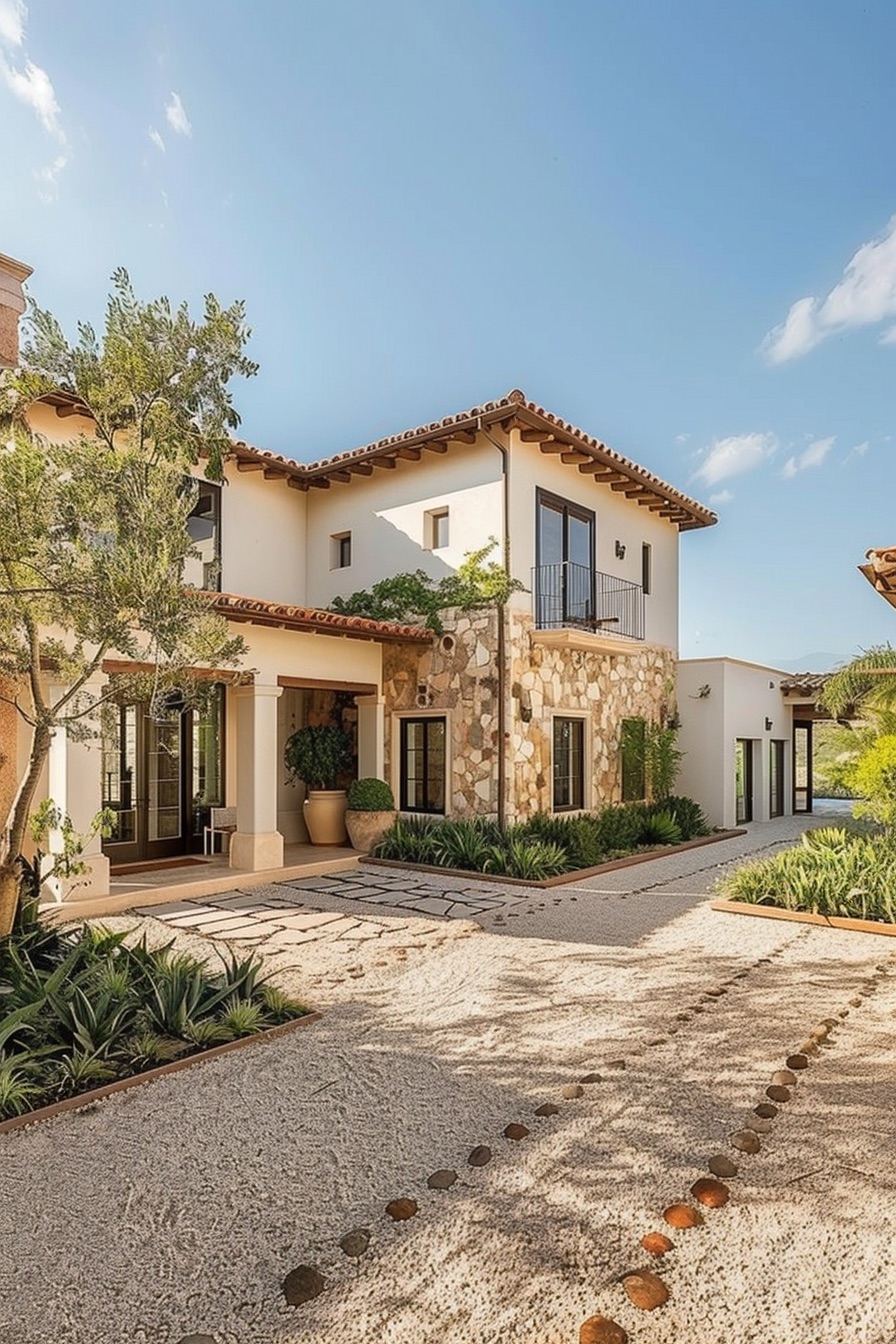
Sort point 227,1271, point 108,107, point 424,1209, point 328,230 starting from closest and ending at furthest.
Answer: point 227,1271
point 424,1209
point 108,107
point 328,230

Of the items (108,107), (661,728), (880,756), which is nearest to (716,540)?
(661,728)

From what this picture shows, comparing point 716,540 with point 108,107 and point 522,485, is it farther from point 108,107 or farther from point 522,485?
point 108,107

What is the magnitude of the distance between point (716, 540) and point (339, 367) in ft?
30.8

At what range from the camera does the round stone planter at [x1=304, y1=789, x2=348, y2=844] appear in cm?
1362

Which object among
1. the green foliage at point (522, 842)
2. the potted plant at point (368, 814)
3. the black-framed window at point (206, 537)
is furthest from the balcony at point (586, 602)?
the black-framed window at point (206, 537)

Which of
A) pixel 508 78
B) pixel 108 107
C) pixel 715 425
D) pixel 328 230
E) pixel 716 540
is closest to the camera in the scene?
pixel 108 107

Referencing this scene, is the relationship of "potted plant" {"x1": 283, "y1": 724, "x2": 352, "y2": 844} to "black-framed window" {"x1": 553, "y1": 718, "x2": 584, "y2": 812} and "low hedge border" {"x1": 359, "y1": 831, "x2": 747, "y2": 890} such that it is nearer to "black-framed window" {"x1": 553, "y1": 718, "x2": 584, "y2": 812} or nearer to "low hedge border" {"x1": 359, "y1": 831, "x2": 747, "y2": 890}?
"low hedge border" {"x1": 359, "y1": 831, "x2": 747, "y2": 890}

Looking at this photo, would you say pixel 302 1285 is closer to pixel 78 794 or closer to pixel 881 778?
pixel 78 794

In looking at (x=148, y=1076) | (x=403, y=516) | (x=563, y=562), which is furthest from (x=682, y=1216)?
(x=403, y=516)

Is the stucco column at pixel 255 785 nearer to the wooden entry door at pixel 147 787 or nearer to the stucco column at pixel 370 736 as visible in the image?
the wooden entry door at pixel 147 787

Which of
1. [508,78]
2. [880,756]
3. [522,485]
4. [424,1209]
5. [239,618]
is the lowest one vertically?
[424,1209]

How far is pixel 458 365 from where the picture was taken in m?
15.5

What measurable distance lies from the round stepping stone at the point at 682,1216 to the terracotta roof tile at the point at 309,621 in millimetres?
7173

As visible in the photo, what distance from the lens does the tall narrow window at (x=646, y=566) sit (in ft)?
53.7
